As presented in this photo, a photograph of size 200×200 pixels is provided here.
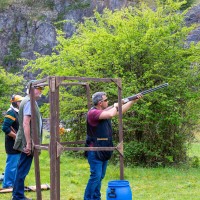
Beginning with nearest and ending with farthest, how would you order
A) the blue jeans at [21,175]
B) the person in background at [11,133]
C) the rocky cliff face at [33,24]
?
the blue jeans at [21,175]
the person in background at [11,133]
the rocky cliff face at [33,24]

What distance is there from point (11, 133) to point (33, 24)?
32.0 metres

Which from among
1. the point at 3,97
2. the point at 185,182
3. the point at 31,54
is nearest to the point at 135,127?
the point at 185,182

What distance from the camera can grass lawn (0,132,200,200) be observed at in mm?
7820

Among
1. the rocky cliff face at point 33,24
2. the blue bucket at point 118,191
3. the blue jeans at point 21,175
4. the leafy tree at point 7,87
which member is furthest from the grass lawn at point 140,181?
the rocky cliff face at point 33,24

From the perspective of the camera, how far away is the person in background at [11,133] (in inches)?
306

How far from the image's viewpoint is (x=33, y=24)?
127ft

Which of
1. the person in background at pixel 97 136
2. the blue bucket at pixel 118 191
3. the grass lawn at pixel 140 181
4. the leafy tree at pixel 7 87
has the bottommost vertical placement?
the grass lawn at pixel 140 181

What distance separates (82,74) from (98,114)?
19.8 ft

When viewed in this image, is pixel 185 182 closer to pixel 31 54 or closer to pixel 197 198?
pixel 197 198

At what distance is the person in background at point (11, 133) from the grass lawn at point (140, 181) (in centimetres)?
52

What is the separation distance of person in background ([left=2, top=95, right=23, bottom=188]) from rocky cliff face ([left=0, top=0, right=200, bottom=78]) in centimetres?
2945

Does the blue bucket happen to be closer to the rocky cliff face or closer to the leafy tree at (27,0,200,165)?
the leafy tree at (27,0,200,165)

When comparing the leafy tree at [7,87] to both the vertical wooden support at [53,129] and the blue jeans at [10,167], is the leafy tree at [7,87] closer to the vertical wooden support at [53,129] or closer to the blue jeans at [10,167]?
the blue jeans at [10,167]

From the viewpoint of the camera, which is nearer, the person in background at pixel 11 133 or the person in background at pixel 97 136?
the person in background at pixel 97 136
